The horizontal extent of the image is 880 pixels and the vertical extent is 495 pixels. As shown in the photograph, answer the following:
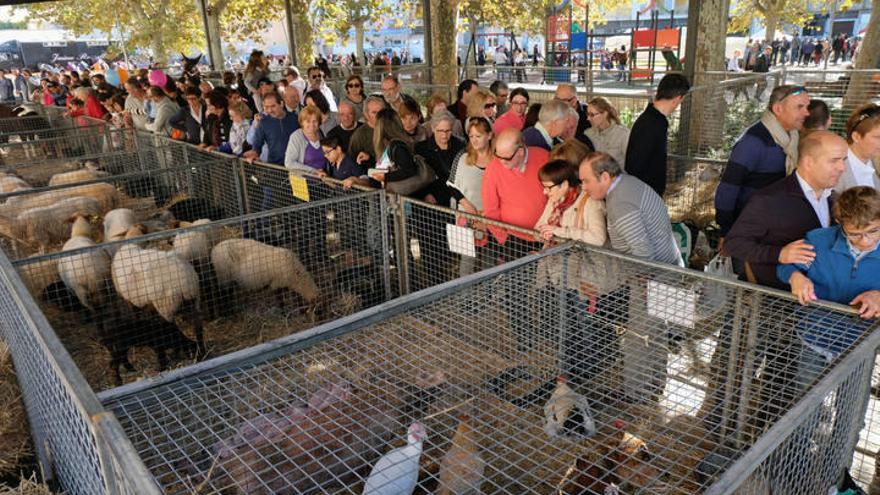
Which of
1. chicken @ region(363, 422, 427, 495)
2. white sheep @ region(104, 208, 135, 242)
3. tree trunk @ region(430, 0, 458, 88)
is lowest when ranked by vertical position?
chicken @ region(363, 422, 427, 495)

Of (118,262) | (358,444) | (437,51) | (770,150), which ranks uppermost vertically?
(437,51)

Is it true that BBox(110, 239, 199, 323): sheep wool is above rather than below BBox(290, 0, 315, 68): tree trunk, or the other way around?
below

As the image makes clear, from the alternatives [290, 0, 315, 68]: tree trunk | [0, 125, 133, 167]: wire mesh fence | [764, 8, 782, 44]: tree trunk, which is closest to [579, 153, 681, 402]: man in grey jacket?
[0, 125, 133, 167]: wire mesh fence

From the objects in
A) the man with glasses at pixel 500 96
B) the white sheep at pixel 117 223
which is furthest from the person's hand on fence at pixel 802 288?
the white sheep at pixel 117 223

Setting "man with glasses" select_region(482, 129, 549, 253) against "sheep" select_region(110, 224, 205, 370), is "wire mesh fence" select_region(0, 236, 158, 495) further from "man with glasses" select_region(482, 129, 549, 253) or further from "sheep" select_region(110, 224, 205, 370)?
"man with glasses" select_region(482, 129, 549, 253)

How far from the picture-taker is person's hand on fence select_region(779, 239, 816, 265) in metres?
2.98

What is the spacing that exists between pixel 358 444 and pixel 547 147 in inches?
123

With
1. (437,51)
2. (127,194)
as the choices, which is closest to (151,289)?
(127,194)

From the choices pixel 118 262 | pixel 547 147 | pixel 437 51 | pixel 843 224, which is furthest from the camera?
pixel 437 51

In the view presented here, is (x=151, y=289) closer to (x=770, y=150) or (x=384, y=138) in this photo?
(x=384, y=138)

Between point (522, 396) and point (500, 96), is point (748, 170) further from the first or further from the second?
point (500, 96)

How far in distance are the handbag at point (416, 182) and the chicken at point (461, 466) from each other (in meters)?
2.56

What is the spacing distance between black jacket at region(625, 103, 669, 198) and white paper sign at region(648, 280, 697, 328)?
169 cm

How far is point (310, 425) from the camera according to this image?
111 inches
